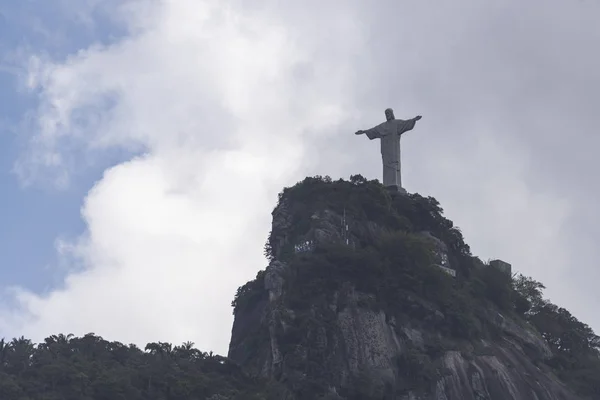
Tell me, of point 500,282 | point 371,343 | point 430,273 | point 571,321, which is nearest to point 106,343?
point 371,343

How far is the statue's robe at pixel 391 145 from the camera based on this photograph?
218ft

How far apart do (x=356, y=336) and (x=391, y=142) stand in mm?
18078

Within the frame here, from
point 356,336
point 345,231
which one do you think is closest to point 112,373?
point 356,336

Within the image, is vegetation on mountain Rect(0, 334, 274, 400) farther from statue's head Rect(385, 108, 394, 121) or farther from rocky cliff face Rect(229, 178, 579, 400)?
statue's head Rect(385, 108, 394, 121)

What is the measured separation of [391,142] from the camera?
220ft

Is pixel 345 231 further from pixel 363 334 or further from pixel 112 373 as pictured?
pixel 112 373

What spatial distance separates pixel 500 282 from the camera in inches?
2447

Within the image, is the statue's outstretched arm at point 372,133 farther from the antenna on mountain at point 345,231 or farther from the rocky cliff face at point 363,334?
the antenna on mountain at point 345,231

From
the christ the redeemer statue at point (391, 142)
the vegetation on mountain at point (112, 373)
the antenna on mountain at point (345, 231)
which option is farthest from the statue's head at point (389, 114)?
the vegetation on mountain at point (112, 373)

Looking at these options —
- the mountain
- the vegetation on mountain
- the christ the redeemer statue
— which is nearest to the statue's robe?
the christ the redeemer statue

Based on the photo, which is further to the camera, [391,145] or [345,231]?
[391,145]

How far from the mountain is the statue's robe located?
2378 mm

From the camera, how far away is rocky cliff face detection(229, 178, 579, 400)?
169 feet

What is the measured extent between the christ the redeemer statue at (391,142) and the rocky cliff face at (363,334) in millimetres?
4605
